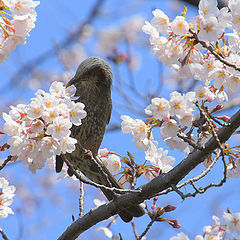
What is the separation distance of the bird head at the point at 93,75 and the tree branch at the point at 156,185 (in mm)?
1506

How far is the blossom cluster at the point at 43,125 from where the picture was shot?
6.23ft

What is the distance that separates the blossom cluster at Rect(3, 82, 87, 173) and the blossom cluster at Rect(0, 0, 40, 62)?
383 mm

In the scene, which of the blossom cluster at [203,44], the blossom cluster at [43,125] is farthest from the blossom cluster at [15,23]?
the blossom cluster at [203,44]

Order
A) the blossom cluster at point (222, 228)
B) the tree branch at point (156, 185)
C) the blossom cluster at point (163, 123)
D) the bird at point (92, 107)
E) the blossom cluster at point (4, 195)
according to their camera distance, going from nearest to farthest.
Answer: the blossom cluster at point (163, 123) → the tree branch at point (156, 185) → the blossom cluster at point (222, 228) → the blossom cluster at point (4, 195) → the bird at point (92, 107)

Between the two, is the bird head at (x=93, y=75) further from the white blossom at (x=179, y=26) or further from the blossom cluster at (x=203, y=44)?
the white blossom at (x=179, y=26)

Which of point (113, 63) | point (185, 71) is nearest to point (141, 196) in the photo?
point (185, 71)

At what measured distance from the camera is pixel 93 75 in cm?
378

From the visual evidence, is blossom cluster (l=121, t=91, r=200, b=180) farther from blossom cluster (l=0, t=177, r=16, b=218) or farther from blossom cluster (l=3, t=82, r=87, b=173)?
blossom cluster (l=0, t=177, r=16, b=218)

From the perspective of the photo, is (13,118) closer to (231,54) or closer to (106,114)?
(231,54)

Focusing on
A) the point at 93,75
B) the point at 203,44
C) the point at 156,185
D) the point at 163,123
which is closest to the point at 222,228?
the point at 156,185

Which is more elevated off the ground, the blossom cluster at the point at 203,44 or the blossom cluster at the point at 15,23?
the blossom cluster at the point at 15,23

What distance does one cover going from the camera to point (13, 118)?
200 cm

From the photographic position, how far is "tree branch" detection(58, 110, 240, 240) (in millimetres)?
2150

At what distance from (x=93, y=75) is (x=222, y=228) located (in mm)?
1985
